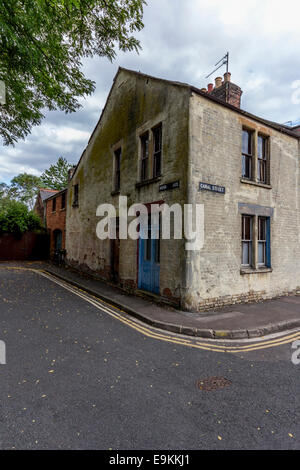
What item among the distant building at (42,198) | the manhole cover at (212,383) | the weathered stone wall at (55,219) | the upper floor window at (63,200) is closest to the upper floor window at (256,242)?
the manhole cover at (212,383)

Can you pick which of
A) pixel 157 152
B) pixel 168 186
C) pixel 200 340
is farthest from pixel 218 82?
pixel 200 340

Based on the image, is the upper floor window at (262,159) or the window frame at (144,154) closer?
the upper floor window at (262,159)

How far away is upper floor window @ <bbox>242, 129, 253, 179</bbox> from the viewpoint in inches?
365

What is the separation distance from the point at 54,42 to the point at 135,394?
9544mm

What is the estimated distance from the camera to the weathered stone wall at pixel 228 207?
7.71m

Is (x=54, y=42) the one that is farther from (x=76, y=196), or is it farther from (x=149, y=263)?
(x=76, y=196)

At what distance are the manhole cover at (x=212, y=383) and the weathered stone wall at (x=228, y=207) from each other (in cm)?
351

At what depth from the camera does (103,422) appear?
112 inches

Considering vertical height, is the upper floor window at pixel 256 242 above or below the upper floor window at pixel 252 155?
below

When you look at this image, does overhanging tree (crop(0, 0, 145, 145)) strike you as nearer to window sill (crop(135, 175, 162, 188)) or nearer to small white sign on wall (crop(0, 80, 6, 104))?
small white sign on wall (crop(0, 80, 6, 104))

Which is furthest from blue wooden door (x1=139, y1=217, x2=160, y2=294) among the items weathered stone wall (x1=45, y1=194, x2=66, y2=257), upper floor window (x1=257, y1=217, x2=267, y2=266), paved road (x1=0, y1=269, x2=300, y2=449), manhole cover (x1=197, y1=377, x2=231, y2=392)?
weathered stone wall (x1=45, y1=194, x2=66, y2=257)

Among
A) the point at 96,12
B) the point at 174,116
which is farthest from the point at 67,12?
the point at 174,116

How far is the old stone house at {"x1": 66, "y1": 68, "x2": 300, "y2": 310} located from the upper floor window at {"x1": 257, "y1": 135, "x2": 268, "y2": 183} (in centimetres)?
4

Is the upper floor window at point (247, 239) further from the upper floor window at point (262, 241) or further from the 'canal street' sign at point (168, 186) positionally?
the 'canal street' sign at point (168, 186)
